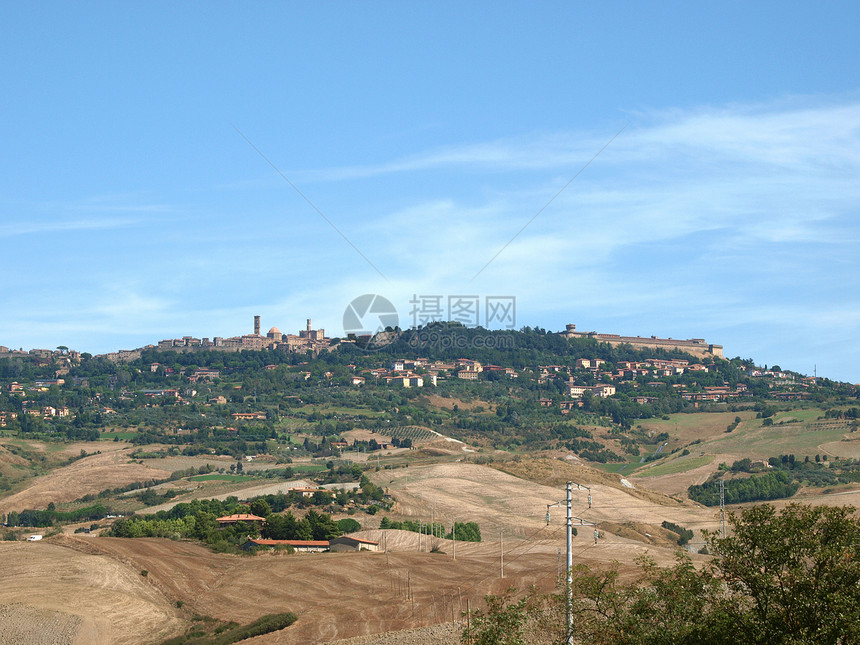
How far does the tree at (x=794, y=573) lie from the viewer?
64.7 ft

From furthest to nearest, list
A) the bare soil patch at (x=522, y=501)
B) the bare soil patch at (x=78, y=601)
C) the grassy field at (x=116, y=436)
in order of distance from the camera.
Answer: the grassy field at (x=116, y=436), the bare soil patch at (x=522, y=501), the bare soil patch at (x=78, y=601)

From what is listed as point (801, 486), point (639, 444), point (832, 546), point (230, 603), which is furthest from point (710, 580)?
point (639, 444)

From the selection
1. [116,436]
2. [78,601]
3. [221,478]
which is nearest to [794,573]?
[78,601]

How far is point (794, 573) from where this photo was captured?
2070cm

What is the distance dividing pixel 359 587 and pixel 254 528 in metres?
26.3

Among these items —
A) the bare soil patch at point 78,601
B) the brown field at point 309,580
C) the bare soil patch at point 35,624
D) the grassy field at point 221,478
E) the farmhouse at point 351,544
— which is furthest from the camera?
the grassy field at point 221,478

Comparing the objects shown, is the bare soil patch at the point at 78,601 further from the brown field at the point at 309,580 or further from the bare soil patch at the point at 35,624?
the brown field at the point at 309,580

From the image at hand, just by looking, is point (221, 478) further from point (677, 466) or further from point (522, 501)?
point (677, 466)

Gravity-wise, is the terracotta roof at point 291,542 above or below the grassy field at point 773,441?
below

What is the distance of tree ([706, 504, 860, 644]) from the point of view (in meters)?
19.7

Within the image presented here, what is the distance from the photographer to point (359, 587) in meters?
63.1

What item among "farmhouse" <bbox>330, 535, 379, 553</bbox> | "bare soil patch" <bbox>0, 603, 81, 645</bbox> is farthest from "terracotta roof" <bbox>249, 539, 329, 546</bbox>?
"bare soil patch" <bbox>0, 603, 81, 645</bbox>

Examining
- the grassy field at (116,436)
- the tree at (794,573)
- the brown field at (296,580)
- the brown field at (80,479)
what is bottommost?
the brown field at (80,479)

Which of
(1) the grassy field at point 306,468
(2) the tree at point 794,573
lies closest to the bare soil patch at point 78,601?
(2) the tree at point 794,573
